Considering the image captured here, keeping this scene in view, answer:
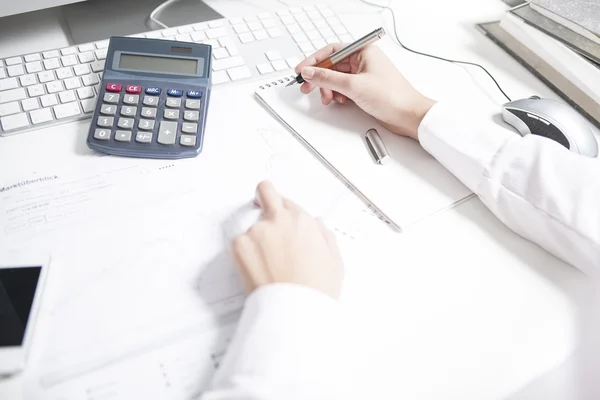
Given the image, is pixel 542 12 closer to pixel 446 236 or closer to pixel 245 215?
pixel 446 236

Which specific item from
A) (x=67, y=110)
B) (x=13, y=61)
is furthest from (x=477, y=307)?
(x=13, y=61)

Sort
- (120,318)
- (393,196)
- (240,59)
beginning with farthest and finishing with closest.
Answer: (240,59)
(393,196)
(120,318)

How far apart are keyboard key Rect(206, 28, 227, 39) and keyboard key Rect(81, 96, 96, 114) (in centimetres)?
18

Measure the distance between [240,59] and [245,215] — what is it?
254 mm

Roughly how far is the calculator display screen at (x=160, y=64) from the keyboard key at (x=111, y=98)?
0.04 metres

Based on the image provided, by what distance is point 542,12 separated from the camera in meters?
0.75

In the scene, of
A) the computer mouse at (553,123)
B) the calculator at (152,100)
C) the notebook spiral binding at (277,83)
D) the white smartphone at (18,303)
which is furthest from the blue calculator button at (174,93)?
the computer mouse at (553,123)

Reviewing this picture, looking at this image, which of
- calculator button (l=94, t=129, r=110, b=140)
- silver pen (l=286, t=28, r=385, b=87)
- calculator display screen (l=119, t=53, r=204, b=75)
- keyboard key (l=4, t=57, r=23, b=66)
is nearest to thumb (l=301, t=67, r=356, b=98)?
silver pen (l=286, t=28, r=385, b=87)

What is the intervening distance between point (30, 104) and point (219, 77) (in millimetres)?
210

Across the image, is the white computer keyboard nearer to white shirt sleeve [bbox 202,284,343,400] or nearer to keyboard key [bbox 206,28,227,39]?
keyboard key [bbox 206,28,227,39]

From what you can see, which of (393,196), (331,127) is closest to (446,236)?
(393,196)

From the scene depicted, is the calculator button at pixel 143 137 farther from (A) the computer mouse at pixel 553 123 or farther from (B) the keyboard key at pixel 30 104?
(A) the computer mouse at pixel 553 123

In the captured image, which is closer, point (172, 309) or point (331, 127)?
point (172, 309)

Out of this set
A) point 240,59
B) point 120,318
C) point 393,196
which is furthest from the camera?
point 240,59
